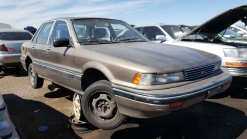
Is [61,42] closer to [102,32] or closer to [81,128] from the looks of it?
[102,32]

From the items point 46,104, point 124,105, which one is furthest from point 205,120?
point 46,104

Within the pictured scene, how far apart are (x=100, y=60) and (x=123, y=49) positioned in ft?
1.37

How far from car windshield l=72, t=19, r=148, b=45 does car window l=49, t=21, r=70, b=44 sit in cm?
19

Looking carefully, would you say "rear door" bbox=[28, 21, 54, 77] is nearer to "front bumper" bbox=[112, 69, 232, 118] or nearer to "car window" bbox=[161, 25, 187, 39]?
"front bumper" bbox=[112, 69, 232, 118]

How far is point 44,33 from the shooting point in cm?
448

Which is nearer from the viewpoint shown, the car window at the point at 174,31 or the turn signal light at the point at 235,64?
the turn signal light at the point at 235,64

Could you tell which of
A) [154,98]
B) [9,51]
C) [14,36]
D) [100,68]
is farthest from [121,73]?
[14,36]

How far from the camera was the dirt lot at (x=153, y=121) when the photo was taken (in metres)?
2.96

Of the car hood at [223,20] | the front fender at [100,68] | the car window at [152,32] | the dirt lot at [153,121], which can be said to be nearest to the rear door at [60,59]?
the front fender at [100,68]

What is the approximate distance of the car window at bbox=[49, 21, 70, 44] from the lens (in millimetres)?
3621

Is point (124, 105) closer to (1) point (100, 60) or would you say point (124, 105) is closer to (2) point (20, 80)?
(1) point (100, 60)

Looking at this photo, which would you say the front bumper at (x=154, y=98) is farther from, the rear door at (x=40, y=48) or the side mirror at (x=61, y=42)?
the rear door at (x=40, y=48)

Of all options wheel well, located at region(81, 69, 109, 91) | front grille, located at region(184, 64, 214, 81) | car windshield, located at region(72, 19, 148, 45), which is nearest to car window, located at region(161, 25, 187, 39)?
car windshield, located at region(72, 19, 148, 45)

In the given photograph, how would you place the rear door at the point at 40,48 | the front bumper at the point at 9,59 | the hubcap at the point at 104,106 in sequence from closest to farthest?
the hubcap at the point at 104,106 → the rear door at the point at 40,48 → the front bumper at the point at 9,59
